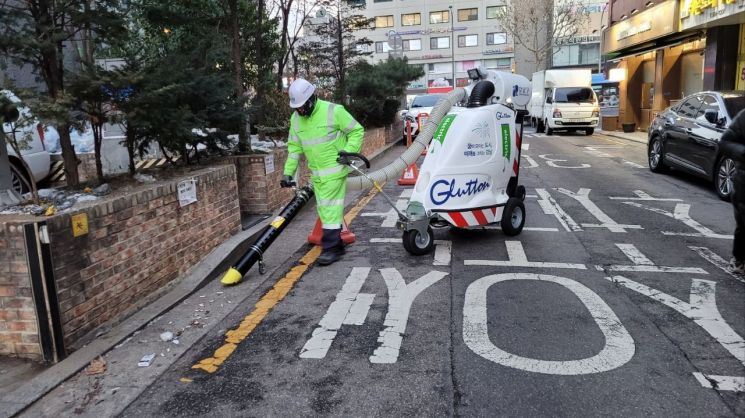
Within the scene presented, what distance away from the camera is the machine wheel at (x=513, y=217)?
21.7 feet

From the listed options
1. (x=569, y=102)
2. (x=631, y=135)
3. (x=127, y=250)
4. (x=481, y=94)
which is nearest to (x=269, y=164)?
(x=481, y=94)

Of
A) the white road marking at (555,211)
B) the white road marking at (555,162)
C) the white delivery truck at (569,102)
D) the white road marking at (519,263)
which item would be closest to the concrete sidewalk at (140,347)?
the white road marking at (519,263)

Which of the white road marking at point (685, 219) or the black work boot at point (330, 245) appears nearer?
the black work boot at point (330, 245)

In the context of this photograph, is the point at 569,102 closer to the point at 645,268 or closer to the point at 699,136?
the point at 699,136

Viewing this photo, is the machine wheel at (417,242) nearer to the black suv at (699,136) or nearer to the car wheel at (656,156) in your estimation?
the black suv at (699,136)

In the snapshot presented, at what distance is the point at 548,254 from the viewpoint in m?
6.07

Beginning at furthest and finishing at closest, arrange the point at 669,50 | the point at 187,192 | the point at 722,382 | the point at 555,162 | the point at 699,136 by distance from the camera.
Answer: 1. the point at 669,50
2. the point at 555,162
3. the point at 699,136
4. the point at 187,192
5. the point at 722,382

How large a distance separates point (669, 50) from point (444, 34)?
4908 centimetres

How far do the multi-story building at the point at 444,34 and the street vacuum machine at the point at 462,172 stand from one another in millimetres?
60967

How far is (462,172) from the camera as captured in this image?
6211 millimetres

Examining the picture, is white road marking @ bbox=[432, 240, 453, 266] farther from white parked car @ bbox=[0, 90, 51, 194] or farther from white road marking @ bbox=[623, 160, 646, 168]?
white road marking @ bbox=[623, 160, 646, 168]

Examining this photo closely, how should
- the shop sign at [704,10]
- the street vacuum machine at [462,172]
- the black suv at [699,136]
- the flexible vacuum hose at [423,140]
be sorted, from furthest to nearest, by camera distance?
the shop sign at [704,10] < the black suv at [699,136] < the flexible vacuum hose at [423,140] < the street vacuum machine at [462,172]

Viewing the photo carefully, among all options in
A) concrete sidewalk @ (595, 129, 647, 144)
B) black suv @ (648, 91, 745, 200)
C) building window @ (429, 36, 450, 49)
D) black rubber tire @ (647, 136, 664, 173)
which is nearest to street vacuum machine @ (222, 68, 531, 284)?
black suv @ (648, 91, 745, 200)

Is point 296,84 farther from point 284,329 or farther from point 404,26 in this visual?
point 404,26
